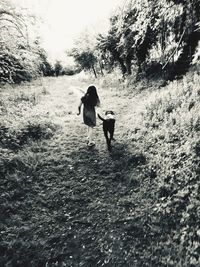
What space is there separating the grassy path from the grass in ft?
0.07

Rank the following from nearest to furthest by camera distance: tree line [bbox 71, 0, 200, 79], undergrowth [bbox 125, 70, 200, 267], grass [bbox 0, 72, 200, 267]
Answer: undergrowth [bbox 125, 70, 200, 267] → grass [bbox 0, 72, 200, 267] → tree line [bbox 71, 0, 200, 79]

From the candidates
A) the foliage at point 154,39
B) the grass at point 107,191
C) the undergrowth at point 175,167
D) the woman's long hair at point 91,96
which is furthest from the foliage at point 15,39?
the undergrowth at point 175,167

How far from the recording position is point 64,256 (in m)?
5.59

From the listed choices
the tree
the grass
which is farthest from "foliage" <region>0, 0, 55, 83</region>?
the tree

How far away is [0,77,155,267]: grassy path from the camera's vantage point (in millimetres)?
5637

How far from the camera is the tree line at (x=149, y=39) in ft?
23.9

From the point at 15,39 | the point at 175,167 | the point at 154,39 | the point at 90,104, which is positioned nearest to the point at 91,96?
the point at 90,104

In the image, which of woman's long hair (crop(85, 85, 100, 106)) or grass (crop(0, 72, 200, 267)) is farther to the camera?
woman's long hair (crop(85, 85, 100, 106))

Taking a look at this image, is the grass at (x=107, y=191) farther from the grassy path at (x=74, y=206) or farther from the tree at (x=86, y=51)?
the tree at (x=86, y=51)

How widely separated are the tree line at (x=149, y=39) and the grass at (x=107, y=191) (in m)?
2.36

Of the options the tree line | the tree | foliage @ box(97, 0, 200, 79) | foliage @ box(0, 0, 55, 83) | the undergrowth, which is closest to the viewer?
the undergrowth

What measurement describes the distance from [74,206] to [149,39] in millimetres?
14329

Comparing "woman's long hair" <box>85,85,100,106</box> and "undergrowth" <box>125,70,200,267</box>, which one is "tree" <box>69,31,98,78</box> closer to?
"undergrowth" <box>125,70,200,267</box>

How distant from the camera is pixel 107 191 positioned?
738cm
